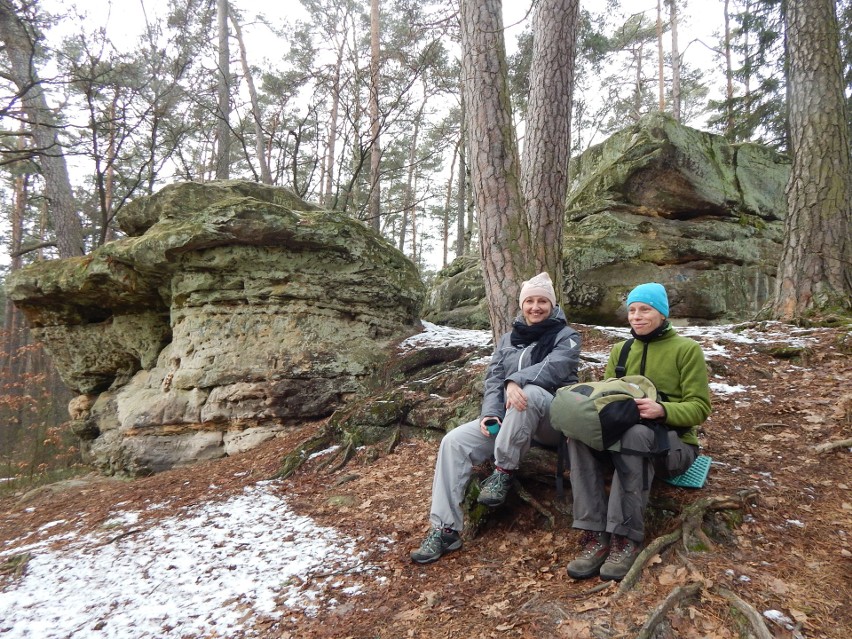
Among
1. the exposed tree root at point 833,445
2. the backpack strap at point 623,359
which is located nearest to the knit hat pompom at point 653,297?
the backpack strap at point 623,359

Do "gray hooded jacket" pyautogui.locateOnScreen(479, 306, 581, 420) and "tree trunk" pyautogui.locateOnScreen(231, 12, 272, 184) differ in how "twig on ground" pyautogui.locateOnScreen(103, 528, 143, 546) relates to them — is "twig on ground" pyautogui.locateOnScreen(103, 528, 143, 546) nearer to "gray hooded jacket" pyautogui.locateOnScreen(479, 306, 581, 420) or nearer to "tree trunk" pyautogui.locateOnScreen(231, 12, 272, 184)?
"gray hooded jacket" pyautogui.locateOnScreen(479, 306, 581, 420)

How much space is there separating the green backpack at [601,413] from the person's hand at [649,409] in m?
0.04

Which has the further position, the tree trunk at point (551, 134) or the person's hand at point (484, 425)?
the tree trunk at point (551, 134)

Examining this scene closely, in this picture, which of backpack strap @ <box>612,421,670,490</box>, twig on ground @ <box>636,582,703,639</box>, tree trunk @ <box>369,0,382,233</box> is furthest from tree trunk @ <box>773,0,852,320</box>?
tree trunk @ <box>369,0,382,233</box>

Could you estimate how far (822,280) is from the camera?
227 inches

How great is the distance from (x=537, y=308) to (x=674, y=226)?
694cm

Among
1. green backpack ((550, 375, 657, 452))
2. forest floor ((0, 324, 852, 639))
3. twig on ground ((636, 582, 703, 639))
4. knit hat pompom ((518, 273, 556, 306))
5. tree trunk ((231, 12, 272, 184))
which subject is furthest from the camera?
tree trunk ((231, 12, 272, 184))

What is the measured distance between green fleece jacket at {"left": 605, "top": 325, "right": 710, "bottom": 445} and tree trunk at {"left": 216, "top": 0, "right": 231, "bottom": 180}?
398 inches

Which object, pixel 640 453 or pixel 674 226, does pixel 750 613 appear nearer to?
pixel 640 453

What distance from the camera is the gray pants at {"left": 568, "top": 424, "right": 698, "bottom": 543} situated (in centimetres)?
236

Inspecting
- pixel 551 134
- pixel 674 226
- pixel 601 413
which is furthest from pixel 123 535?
pixel 674 226

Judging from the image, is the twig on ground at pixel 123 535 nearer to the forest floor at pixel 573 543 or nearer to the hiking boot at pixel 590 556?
the forest floor at pixel 573 543

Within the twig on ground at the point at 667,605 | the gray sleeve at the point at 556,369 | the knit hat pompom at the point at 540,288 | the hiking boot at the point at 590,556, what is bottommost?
the hiking boot at the point at 590,556

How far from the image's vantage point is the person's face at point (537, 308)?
330cm
